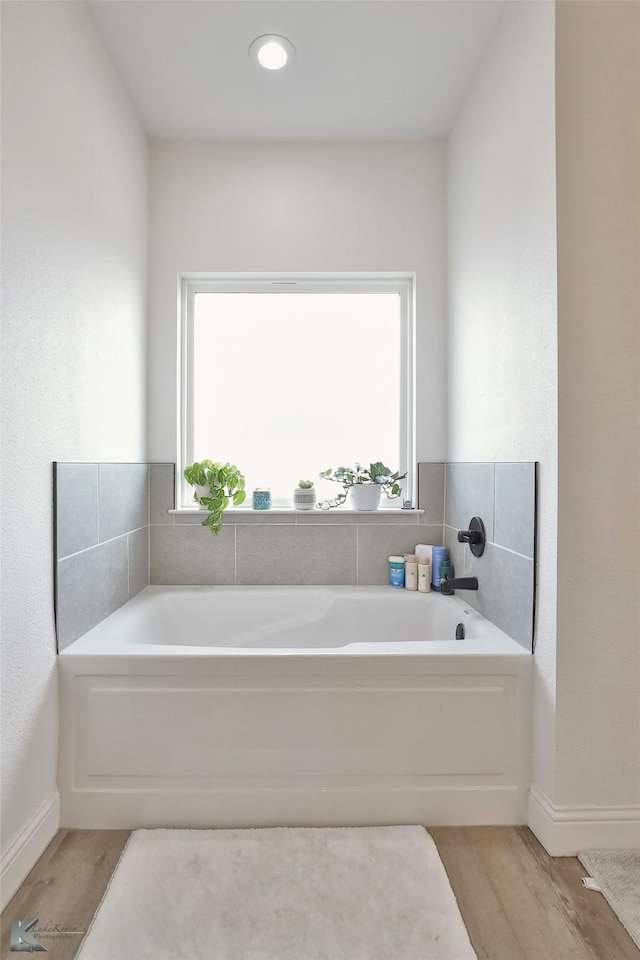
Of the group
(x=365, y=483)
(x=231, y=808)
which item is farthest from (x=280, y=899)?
(x=365, y=483)

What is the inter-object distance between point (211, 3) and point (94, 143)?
0.61 metres

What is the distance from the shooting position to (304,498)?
259 cm

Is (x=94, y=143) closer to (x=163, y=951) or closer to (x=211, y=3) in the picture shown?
(x=211, y=3)

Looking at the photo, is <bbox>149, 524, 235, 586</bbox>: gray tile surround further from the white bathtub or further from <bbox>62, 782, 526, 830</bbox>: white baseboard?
<bbox>62, 782, 526, 830</bbox>: white baseboard

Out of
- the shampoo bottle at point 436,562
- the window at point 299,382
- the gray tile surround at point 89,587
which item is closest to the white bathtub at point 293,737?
the gray tile surround at point 89,587

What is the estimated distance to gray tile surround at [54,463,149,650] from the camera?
171cm

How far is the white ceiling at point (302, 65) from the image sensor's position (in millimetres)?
1888

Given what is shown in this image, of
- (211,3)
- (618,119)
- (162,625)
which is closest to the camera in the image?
(618,119)

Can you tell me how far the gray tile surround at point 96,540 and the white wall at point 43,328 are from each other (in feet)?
0.18

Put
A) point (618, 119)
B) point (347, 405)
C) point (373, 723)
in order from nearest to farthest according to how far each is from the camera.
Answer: point (618, 119)
point (373, 723)
point (347, 405)

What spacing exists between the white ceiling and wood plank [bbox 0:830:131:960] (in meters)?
2.68

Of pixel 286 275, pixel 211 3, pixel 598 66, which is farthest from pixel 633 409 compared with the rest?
pixel 211 3

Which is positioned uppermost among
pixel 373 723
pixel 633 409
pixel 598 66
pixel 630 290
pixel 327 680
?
pixel 598 66

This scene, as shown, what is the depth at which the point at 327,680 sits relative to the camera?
1683 mm
